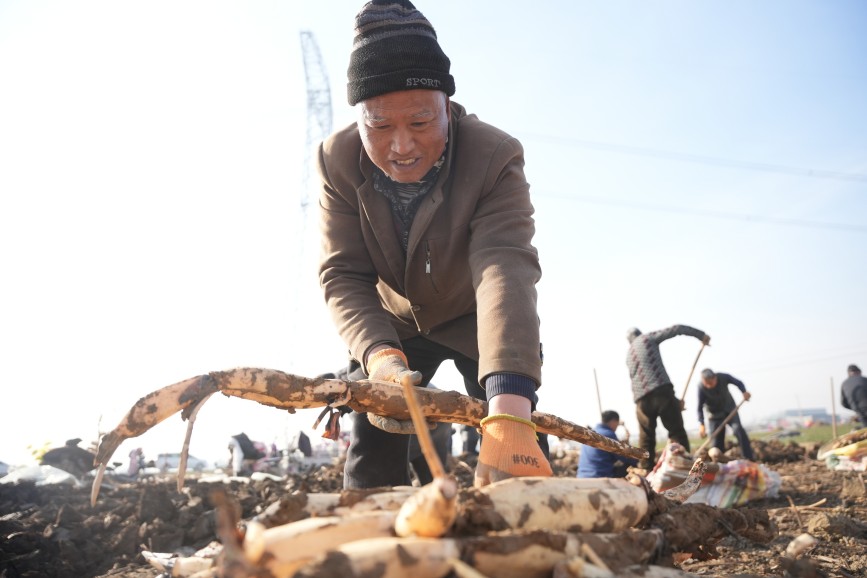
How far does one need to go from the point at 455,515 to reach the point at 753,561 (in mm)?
2258

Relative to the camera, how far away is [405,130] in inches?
88.0

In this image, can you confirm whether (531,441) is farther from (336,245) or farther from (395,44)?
(395,44)

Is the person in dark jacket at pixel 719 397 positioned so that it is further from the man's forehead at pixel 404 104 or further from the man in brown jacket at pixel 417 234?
the man's forehead at pixel 404 104

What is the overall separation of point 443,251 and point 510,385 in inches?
30.8

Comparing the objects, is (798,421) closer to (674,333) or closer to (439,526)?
(674,333)

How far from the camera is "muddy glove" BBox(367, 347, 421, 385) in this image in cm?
209

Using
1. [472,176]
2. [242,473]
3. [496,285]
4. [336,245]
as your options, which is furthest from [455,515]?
[242,473]

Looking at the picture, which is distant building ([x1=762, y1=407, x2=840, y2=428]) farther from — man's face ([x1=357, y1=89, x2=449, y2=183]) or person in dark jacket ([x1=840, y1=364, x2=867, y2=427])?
man's face ([x1=357, y1=89, x2=449, y2=183])

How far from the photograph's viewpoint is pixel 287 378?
1.91 m

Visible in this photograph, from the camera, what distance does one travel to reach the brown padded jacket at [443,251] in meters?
2.13

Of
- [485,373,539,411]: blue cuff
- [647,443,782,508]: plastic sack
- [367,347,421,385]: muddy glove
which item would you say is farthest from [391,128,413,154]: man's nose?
[647,443,782,508]: plastic sack

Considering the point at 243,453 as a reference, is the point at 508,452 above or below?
above

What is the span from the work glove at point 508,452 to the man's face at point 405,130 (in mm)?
1025

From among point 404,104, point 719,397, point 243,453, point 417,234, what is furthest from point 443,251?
point 719,397
